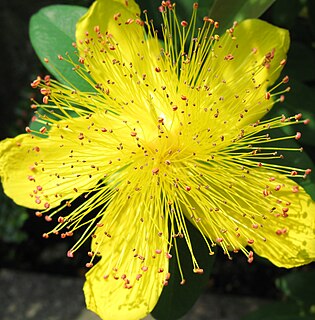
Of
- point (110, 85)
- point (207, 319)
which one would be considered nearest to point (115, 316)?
point (110, 85)

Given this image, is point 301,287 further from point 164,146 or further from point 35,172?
point 35,172

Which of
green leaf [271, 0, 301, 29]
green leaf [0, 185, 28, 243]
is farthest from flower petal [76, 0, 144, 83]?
green leaf [0, 185, 28, 243]

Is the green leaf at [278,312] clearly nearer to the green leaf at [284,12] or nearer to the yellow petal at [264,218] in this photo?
the yellow petal at [264,218]

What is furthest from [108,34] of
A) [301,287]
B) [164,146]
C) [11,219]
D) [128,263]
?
[11,219]

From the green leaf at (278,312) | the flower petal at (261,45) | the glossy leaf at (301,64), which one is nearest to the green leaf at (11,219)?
the green leaf at (278,312)

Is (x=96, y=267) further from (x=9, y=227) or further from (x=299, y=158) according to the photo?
(x=9, y=227)

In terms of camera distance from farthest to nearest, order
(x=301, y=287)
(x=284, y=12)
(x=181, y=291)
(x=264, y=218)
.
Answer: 1. (x=301, y=287)
2. (x=284, y=12)
3. (x=181, y=291)
4. (x=264, y=218)

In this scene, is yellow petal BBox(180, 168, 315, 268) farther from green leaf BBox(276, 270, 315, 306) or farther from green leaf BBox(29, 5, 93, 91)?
green leaf BBox(276, 270, 315, 306)
